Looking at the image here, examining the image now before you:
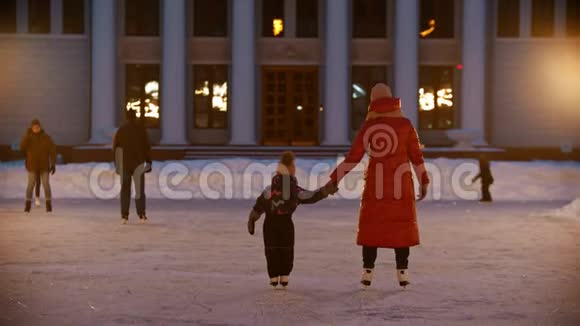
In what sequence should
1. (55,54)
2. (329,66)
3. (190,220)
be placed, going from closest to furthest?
(190,220)
(329,66)
(55,54)

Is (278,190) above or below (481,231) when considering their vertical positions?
above

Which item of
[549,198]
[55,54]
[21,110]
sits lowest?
[549,198]

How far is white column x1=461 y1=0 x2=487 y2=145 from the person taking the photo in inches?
1384

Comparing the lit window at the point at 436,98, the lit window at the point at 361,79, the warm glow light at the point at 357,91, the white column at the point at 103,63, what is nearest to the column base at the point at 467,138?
the lit window at the point at 436,98

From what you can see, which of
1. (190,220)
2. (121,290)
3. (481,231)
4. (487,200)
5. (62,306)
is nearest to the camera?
(62,306)

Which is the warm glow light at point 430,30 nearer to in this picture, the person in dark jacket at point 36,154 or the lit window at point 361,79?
the lit window at point 361,79

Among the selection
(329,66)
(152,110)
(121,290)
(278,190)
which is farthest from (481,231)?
(152,110)

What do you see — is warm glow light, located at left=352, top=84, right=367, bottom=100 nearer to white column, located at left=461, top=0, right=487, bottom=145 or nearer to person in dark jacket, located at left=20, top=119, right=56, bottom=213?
white column, located at left=461, top=0, right=487, bottom=145

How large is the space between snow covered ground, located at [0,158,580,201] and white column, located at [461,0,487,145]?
7.91 m

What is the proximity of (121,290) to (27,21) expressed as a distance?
103ft

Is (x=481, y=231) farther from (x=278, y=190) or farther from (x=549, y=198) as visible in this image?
(x=549, y=198)

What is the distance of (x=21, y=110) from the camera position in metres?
37.1

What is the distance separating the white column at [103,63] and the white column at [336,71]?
27.9 feet

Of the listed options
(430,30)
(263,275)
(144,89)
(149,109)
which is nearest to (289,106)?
(149,109)
